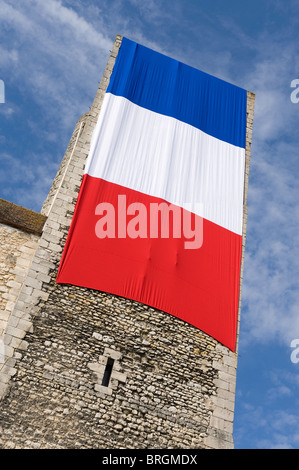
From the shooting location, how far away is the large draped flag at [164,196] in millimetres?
9586

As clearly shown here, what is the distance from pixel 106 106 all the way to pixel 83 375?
583 centimetres

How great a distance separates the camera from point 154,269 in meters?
9.79

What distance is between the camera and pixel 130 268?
377 inches

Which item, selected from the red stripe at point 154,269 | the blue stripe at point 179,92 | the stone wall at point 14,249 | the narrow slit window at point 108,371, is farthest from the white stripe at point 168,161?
the narrow slit window at point 108,371

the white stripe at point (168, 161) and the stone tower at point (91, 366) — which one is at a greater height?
the white stripe at point (168, 161)

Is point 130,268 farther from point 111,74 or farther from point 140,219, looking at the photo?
point 111,74

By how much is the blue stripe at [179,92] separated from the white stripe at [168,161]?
0.31 meters

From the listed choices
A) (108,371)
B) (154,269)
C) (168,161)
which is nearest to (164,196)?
(168,161)

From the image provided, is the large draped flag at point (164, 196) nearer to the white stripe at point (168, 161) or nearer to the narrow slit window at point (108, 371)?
the white stripe at point (168, 161)

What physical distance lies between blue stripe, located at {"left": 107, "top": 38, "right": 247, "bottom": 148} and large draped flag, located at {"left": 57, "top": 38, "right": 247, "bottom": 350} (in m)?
0.03

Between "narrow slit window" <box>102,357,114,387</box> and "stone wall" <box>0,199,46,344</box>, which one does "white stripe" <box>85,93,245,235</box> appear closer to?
"stone wall" <box>0,199,46,344</box>

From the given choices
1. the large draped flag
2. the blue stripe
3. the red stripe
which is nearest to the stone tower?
the red stripe

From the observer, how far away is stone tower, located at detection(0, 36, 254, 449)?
782cm
